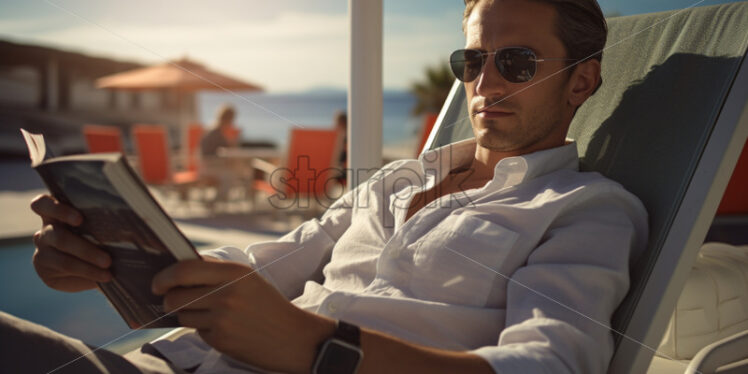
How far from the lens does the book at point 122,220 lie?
0.54m

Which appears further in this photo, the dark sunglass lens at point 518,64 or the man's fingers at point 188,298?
the dark sunglass lens at point 518,64

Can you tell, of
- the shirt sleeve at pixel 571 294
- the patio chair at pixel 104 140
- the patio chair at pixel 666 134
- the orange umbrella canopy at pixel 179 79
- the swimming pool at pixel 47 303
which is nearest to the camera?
the shirt sleeve at pixel 571 294

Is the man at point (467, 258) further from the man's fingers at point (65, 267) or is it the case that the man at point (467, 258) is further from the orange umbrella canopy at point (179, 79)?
the orange umbrella canopy at point (179, 79)

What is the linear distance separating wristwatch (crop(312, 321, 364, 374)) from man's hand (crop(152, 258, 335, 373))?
10mm

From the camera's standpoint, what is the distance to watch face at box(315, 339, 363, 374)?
592 mm

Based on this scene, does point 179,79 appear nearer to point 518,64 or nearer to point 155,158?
point 155,158

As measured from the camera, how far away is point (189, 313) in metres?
0.59

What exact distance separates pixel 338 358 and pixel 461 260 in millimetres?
283

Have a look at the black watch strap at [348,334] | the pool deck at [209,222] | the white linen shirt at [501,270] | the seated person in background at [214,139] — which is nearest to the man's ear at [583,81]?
the white linen shirt at [501,270]

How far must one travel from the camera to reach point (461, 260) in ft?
2.66

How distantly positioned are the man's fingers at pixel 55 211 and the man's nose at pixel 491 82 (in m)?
0.66

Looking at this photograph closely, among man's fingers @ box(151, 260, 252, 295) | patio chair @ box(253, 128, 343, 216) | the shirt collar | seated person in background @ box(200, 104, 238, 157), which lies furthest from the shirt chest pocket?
seated person in background @ box(200, 104, 238, 157)

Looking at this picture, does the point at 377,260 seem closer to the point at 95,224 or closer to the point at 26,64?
the point at 95,224

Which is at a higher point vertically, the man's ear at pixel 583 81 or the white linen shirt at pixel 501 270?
the man's ear at pixel 583 81
